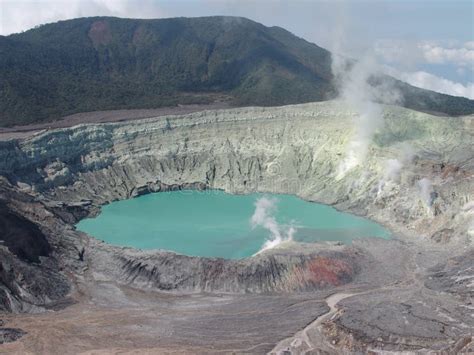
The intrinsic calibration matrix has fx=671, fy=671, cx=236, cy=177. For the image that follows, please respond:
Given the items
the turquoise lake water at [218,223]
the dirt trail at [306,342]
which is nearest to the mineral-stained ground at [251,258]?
the dirt trail at [306,342]

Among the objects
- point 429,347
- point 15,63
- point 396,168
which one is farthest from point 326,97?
point 429,347

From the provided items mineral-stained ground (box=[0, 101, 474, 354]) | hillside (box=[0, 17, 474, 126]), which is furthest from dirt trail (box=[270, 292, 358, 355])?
hillside (box=[0, 17, 474, 126])

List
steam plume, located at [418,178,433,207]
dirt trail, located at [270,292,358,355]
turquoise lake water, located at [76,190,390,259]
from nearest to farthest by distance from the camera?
dirt trail, located at [270,292,358,355], turquoise lake water, located at [76,190,390,259], steam plume, located at [418,178,433,207]

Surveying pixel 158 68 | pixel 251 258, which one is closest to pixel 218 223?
pixel 251 258

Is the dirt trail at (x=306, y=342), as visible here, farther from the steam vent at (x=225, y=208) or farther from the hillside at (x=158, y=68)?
the hillside at (x=158, y=68)

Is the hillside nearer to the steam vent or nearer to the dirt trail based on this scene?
the steam vent

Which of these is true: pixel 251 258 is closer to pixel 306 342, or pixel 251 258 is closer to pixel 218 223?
pixel 306 342
